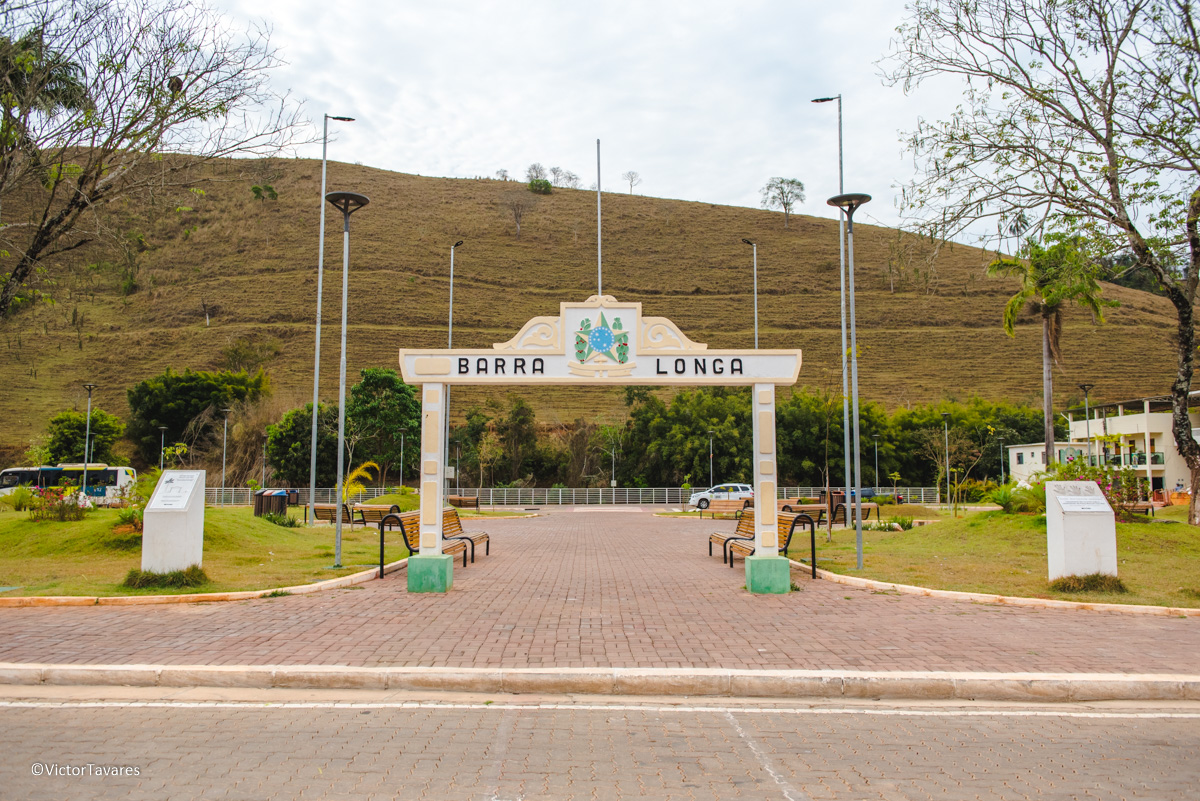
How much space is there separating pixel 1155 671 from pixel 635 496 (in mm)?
46899

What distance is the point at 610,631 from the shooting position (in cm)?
807

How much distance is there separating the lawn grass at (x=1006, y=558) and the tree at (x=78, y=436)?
5204 centimetres

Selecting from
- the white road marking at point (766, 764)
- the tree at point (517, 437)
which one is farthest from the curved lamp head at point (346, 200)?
the tree at point (517, 437)

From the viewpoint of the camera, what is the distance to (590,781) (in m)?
4.12

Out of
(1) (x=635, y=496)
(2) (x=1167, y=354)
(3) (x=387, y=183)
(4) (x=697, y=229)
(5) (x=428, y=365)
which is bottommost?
(1) (x=635, y=496)

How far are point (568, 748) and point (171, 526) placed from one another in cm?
825

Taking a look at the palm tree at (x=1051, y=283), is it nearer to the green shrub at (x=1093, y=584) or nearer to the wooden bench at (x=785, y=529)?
the green shrub at (x=1093, y=584)

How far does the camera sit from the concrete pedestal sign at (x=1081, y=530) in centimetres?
1030

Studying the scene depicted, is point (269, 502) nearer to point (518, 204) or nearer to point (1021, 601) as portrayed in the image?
point (1021, 601)

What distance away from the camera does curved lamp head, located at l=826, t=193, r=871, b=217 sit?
44.7 ft

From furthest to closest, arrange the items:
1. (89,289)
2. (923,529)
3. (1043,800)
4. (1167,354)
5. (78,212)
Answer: (1167,354) → (923,529) → (89,289) → (78,212) → (1043,800)

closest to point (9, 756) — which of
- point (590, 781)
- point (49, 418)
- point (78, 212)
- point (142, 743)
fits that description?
point (142, 743)

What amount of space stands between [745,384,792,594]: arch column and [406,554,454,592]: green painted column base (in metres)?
4.31

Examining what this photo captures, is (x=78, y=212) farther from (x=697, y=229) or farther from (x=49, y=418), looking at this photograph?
(x=697, y=229)
